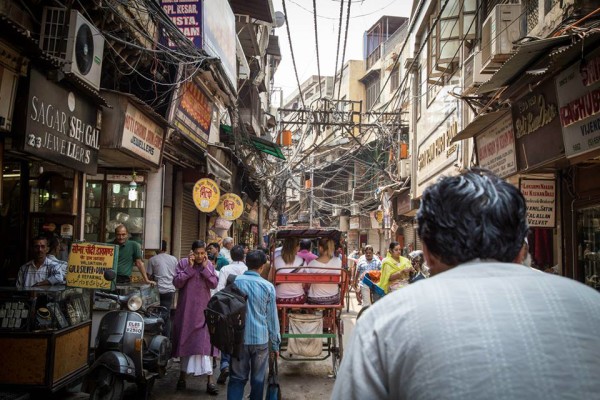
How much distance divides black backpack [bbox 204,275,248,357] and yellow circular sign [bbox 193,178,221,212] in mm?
6987

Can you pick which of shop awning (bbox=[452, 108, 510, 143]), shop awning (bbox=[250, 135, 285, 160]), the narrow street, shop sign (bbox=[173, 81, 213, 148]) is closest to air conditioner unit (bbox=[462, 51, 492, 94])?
shop awning (bbox=[452, 108, 510, 143])

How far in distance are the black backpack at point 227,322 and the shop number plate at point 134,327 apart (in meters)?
1.24

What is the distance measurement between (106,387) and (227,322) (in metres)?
1.41

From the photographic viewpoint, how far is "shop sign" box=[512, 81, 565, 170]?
23.1 ft

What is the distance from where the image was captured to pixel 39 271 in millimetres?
6820

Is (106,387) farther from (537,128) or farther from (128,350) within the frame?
(537,128)

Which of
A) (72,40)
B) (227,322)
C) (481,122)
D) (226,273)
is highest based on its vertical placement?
(72,40)

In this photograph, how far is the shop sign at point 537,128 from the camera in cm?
→ 705

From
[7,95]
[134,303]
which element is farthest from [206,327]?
[7,95]

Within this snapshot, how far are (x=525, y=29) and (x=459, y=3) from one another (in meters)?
4.35

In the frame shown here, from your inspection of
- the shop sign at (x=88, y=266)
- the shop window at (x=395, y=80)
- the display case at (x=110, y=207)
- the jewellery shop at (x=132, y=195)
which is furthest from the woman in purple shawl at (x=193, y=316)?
the shop window at (x=395, y=80)

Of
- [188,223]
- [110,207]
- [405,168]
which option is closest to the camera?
[110,207]

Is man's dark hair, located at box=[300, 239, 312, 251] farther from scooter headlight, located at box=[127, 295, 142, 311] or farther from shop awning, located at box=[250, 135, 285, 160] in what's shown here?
shop awning, located at box=[250, 135, 285, 160]

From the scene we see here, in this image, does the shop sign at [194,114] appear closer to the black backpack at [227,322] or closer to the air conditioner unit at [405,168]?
the black backpack at [227,322]
